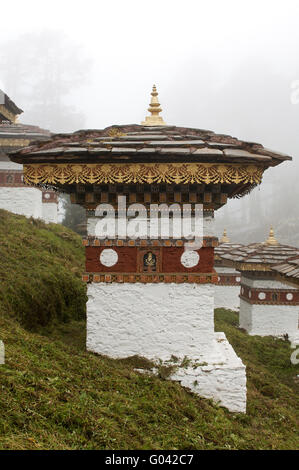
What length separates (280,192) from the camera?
6612 centimetres

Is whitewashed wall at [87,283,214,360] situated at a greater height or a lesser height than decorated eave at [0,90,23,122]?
lesser

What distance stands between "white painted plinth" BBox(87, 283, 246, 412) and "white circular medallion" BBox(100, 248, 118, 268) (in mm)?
284

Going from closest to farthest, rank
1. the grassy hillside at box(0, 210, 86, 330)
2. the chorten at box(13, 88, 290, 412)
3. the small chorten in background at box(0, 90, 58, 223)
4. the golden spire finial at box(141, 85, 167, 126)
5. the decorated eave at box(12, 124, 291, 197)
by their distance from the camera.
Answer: the decorated eave at box(12, 124, 291, 197) < the chorten at box(13, 88, 290, 412) < the golden spire finial at box(141, 85, 167, 126) < the grassy hillside at box(0, 210, 86, 330) < the small chorten in background at box(0, 90, 58, 223)

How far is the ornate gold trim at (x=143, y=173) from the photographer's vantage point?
453 centimetres

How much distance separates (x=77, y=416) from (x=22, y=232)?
7.64 metres

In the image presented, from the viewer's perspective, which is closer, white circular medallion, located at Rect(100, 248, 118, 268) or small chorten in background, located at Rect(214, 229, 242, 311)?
white circular medallion, located at Rect(100, 248, 118, 268)

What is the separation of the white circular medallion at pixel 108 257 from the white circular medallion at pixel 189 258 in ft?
3.02

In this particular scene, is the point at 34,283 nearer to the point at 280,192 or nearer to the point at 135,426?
the point at 135,426

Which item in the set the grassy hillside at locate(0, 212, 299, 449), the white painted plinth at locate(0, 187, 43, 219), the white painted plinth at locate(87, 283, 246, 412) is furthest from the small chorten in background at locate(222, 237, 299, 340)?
the white painted plinth at locate(0, 187, 43, 219)

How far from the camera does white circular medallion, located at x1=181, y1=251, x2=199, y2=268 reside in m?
5.09

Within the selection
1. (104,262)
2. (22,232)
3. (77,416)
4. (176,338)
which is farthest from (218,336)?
(22,232)

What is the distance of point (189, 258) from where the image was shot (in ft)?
16.8

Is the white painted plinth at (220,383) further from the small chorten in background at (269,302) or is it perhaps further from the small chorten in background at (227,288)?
the small chorten in background at (227,288)

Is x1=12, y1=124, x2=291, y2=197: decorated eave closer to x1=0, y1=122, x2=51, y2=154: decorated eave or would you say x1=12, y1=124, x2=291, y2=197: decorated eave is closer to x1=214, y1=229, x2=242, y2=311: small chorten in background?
x1=0, y1=122, x2=51, y2=154: decorated eave
